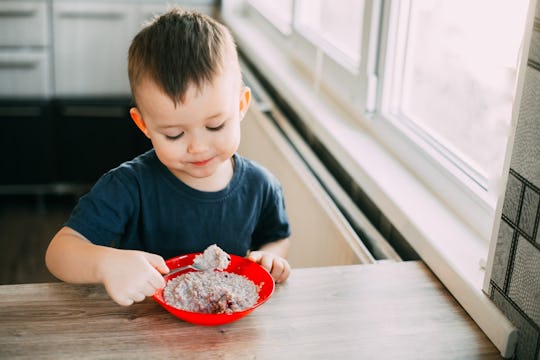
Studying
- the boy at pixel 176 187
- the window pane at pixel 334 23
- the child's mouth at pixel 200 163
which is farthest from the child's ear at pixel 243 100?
the window pane at pixel 334 23

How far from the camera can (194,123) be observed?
3.72 feet

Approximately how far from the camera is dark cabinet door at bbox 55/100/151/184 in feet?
11.6

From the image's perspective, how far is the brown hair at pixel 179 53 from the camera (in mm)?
1120

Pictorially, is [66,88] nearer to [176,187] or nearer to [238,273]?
[176,187]

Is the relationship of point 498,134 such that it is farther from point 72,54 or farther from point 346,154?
point 72,54

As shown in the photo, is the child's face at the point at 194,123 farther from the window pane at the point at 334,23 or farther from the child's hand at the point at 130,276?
the window pane at the point at 334,23

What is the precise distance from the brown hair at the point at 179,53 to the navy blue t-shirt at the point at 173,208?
192mm

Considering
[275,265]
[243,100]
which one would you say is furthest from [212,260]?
[243,100]

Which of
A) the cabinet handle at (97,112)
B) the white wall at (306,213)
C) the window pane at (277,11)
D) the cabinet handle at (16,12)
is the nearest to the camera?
the white wall at (306,213)

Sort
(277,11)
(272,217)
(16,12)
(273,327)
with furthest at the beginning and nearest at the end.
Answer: (16,12) < (277,11) < (272,217) < (273,327)

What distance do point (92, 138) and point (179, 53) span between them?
2.58m

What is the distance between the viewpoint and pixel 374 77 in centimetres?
184

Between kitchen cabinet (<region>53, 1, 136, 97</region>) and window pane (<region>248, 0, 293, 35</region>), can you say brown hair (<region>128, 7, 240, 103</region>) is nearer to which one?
window pane (<region>248, 0, 293, 35</region>)

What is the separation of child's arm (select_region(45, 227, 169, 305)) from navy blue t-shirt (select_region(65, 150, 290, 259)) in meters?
0.09
